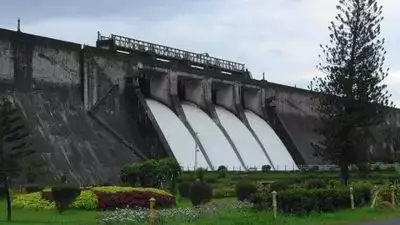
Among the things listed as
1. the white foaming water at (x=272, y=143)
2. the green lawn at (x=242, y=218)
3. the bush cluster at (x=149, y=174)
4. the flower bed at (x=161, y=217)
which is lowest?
the green lawn at (x=242, y=218)

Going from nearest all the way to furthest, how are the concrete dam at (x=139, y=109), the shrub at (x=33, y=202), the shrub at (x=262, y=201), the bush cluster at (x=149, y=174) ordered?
the shrub at (x=262, y=201), the shrub at (x=33, y=202), the bush cluster at (x=149, y=174), the concrete dam at (x=139, y=109)

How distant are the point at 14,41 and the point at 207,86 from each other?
20219 millimetres

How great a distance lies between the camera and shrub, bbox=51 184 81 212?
2127cm

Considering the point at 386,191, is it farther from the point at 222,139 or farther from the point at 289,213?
the point at 222,139

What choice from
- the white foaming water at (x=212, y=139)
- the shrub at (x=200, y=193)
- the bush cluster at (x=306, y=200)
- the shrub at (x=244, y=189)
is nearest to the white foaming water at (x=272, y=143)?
the white foaming water at (x=212, y=139)

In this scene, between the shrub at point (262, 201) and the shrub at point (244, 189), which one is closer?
the shrub at point (262, 201)

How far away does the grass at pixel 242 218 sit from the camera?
15753 mm

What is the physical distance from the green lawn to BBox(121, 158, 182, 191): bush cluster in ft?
33.5

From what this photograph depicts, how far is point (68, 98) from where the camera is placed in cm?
4275

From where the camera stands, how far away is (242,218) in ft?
52.9

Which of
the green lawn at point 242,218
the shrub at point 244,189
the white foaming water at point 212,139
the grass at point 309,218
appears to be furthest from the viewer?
the white foaming water at point 212,139

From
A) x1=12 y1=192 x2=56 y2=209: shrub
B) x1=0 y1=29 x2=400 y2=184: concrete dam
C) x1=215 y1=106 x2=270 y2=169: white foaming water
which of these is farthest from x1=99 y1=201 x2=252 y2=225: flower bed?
x1=215 y1=106 x2=270 y2=169: white foaming water

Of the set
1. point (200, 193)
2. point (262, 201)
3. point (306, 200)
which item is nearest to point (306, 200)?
point (306, 200)

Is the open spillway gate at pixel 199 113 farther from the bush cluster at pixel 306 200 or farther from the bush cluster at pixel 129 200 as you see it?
the bush cluster at pixel 306 200
